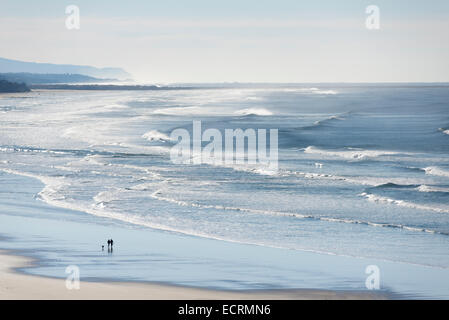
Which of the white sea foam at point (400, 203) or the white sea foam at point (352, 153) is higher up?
the white sea foam at point (352, 153)

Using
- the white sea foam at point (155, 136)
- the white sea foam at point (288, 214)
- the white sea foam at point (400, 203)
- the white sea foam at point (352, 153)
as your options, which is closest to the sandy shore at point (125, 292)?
the white sea foam at point (288, 214)

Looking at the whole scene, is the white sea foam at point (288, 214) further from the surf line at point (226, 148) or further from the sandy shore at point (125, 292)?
the surf line at point (226, 148)

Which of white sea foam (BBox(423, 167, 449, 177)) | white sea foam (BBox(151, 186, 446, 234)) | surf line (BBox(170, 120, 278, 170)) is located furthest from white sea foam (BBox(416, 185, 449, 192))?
surf line (BBox(170, 120, 278, 170))

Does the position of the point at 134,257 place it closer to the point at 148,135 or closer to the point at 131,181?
the point at 131,181

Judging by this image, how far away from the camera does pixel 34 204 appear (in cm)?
2602

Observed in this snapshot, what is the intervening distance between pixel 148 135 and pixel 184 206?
1310 inches

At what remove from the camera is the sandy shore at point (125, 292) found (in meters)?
14.4

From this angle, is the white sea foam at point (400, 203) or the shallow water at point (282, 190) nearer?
the shallow water at point (282, 190)

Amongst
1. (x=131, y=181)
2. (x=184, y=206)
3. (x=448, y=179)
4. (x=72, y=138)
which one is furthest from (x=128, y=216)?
(x=72, y=138)

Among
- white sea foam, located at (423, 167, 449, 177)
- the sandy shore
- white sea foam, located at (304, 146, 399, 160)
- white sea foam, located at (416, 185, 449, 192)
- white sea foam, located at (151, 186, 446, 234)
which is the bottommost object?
the sandy shore

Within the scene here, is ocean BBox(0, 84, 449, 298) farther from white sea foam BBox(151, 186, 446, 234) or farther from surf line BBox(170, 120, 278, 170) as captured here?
surf line BBox(170, 120, 278, 170)

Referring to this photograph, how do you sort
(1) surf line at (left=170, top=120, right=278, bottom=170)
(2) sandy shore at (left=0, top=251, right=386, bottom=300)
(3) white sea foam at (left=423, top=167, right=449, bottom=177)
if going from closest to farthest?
1. (2) sandy shore at (left=0, top=251, right=386, bottom=300)
2. (3) white sea foam at (left=423, top=167, right=449, bottom=177)
3. (1) surf line at (left=170, top=120, right=278, bottom=170)

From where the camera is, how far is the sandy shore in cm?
1439

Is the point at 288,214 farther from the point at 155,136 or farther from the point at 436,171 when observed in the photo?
the point at 155,136
